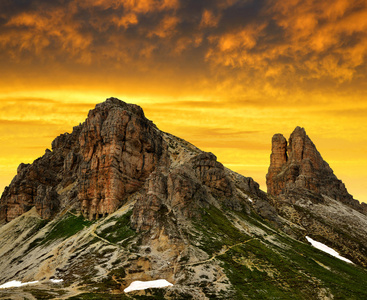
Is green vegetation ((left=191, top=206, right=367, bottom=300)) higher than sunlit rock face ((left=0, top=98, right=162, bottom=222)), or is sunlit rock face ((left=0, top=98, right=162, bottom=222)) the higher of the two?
sunlit rock face ((left=0, top=98, right=162, bottom=222))

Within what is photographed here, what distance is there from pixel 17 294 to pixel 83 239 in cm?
5033

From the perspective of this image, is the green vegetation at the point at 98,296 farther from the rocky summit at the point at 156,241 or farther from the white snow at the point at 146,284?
the white snow at the point at 146,284

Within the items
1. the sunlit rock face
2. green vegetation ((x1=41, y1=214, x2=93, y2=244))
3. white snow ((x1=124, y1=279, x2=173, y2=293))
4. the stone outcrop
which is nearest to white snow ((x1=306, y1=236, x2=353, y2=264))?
the stone outcrop

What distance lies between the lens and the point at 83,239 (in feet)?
464

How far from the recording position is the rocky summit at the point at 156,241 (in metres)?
107

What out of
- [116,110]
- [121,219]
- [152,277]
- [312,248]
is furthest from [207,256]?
[116,110]

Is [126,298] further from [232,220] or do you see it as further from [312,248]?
[312,248]

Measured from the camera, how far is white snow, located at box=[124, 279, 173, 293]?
101 meters

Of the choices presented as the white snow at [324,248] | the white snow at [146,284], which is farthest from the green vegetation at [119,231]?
the white snow at [324,248]

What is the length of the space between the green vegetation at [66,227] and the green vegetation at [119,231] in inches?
812

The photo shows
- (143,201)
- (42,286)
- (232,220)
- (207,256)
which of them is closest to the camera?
(42,286)

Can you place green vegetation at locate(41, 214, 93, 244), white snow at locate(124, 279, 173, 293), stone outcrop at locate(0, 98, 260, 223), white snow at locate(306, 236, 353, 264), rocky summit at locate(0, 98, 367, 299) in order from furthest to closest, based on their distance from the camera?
1. white snow at locate(306, 236, 353, 264)
2. green vegetation at locate(41, 214, 93, 244)
3. stone outcrop at locate(0, 98, 260, 223)
4. rocky summit at locate(0, 98, 367, 299)
5. white snow at locate(124, 279, 173, 293)

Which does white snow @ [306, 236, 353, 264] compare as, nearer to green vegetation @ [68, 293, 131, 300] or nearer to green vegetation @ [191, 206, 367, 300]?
green vegetation @ [191, 206, 367, 300]

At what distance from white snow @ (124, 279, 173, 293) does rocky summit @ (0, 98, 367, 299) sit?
1.94 feet
